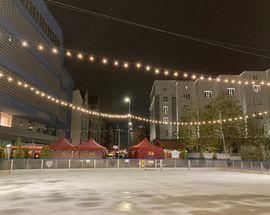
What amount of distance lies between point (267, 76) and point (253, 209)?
166 feet

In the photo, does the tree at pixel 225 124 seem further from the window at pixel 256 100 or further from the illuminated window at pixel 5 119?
the illuminated window at pixel 5 119

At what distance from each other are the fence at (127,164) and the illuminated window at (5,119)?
2253 centimetres

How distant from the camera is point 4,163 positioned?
27.3m

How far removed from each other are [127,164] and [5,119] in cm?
2588

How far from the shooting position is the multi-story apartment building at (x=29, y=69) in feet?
149

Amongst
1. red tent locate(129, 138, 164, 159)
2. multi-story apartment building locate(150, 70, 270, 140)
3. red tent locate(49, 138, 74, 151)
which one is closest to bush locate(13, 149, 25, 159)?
red tent locate(49, 138, 74, 151)

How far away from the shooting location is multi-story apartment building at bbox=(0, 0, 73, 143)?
149 ft

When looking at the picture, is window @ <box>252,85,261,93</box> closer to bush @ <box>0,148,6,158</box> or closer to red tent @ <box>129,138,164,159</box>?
red tent @ <box>129,138,164,159</box>

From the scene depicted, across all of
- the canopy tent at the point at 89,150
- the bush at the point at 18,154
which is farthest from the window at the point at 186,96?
the bush at the point at 18,154

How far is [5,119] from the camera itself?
50.7 meters

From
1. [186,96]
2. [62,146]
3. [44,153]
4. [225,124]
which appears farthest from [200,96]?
[44,153]

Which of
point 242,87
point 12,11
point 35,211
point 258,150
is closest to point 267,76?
point 242,87

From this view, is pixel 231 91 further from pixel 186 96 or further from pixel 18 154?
pixel 18 154

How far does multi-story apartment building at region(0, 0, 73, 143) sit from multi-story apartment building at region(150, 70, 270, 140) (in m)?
24.8
